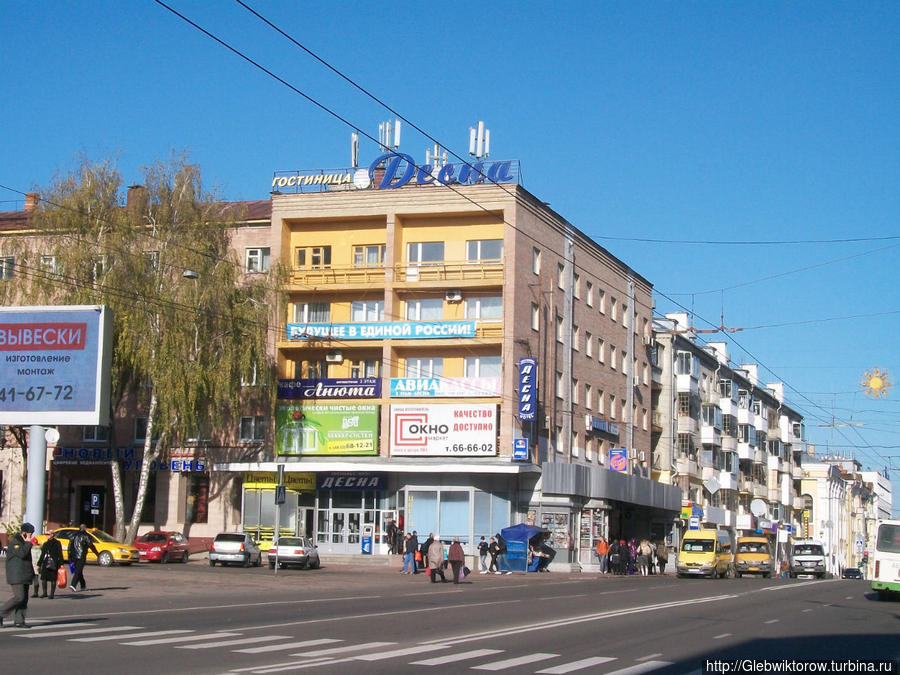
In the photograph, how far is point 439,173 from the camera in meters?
51.6

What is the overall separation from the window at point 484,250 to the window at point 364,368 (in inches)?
265

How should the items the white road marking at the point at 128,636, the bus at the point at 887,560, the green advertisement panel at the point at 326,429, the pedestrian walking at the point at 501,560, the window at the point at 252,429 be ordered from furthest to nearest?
the window at the point at 252,429
the green advertisement panel at the point at 326,429
the pedestrian walking at the point at 501,560
the bus at the point at 887,560
the white road marking at the point at 128,636

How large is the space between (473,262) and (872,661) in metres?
38.3

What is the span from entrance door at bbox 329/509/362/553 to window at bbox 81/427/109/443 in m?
12.0

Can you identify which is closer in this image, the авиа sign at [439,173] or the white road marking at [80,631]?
the white road marking at [80,631]

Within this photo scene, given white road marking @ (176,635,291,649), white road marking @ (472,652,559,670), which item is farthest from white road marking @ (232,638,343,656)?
white road marking @ (472,652,559,670)

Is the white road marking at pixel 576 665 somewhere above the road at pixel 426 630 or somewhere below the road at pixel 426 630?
above

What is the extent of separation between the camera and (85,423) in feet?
108

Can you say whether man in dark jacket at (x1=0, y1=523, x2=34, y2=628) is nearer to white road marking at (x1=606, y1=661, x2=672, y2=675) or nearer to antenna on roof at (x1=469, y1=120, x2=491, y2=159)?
white road marking at (x1=606, y1=661, x2=672, y2=675)

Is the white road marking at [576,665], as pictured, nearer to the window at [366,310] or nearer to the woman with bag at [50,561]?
the woman with bag at [50,561]

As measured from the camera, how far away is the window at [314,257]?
53969mm

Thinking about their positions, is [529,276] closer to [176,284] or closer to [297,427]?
[297,427]

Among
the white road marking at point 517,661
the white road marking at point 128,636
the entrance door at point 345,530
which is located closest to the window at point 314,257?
the entrance door at point 345,530

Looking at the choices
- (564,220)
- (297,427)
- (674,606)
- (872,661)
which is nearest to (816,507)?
(564,220)
